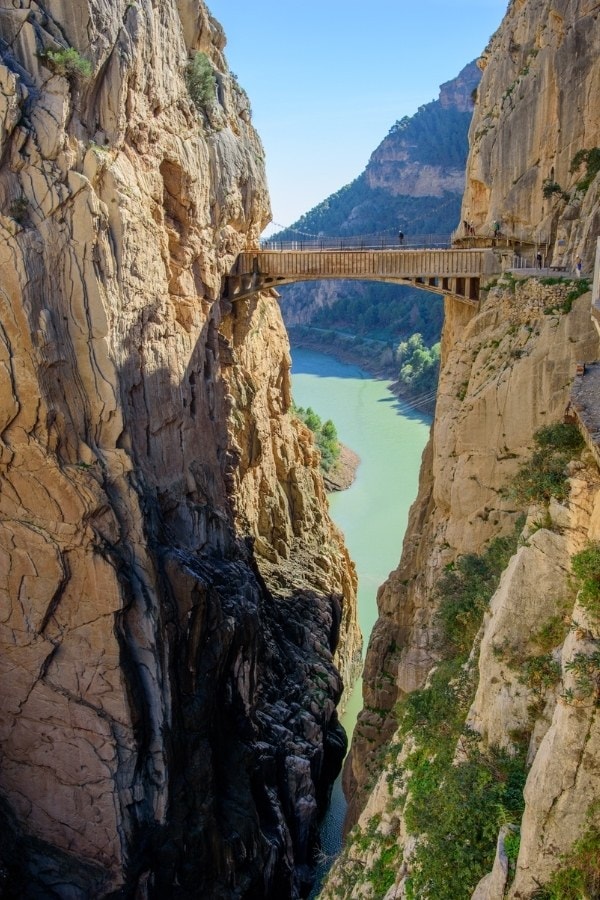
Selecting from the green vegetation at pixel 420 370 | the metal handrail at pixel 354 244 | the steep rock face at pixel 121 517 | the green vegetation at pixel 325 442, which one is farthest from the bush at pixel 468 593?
the green vegetation at pixel 420 370

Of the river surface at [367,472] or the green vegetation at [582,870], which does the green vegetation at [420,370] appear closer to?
the river surface at [367,472]

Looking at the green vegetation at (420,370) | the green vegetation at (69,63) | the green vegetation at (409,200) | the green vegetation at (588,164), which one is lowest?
the green vegetation at (420,370)

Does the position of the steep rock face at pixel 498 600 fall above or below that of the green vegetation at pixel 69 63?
below

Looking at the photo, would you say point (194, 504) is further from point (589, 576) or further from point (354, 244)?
point (589, 576)

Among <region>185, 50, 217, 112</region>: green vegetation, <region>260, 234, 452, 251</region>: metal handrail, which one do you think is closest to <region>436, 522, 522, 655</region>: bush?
<region>260, 234, 452, 251</region>: metal handrail

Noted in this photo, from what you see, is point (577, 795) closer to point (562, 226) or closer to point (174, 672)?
point (174, 672)

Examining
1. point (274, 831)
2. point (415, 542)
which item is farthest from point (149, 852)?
point (415, 542)

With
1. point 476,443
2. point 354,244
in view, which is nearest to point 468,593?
point 476,443
